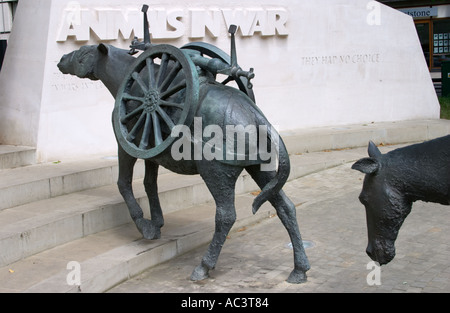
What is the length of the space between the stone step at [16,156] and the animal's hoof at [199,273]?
10.9 feet

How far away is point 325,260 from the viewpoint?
5996 millimetres

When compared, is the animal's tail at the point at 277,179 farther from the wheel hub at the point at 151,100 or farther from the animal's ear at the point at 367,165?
the animal's ear at the point at 367,165

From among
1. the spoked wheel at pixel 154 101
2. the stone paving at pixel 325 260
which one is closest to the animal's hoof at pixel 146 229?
the stone paving at pixel 325 260

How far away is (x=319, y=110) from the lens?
11.2 metres

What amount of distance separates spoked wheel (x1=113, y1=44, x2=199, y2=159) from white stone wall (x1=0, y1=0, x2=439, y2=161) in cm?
300

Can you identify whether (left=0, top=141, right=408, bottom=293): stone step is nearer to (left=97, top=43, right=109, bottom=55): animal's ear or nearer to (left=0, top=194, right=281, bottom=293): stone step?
(left=0, top=194, right=281, bottom=293): stone step

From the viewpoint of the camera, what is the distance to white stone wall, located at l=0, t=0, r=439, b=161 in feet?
27.4

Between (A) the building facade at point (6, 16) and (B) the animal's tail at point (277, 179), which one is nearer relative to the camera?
(B) the animal's tail at point (277, 179)

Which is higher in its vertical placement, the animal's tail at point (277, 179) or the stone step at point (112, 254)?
the animal's tail at point (277, 179)

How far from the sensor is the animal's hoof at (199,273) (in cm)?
550

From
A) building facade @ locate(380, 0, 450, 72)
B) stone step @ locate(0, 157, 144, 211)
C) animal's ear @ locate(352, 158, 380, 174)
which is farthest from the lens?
building facade @ locate(380, 0, 450, 72)

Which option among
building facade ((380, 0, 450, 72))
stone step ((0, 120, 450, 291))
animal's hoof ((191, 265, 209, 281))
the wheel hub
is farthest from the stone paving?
building facade ((380, 0, 450, 72))
